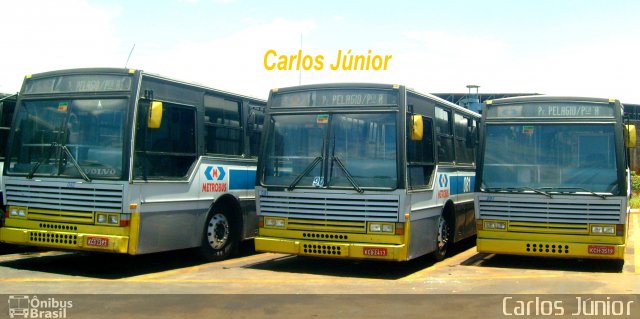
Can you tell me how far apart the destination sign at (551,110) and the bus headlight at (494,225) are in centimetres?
185

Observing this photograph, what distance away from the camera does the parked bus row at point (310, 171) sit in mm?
10555

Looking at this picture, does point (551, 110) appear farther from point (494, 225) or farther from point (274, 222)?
point (274, 222)

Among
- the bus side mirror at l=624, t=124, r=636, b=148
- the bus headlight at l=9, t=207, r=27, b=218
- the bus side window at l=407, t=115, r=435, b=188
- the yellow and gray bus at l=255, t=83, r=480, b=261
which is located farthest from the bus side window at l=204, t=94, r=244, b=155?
the bus side mirror at l=624, t=124, r=636, b=148

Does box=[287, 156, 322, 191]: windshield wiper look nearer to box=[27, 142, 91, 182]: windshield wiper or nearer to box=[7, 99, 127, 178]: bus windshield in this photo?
box=[7, 99, 127, 178]: bus windshield

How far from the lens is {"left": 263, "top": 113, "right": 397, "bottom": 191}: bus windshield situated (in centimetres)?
1073

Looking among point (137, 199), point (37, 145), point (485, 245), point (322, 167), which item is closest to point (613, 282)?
point (485, 245)

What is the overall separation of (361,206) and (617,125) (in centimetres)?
447

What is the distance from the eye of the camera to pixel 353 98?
1105 cm

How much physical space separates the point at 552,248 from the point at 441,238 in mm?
2015

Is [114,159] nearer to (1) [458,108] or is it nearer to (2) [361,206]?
(2) [361,206]

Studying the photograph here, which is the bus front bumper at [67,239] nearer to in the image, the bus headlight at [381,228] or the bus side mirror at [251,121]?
the bus headlight at [381,228]

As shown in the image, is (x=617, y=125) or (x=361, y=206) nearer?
(x=361, y=206)

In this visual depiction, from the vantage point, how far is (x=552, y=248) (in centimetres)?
1154

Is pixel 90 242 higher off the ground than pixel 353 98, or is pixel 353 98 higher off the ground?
pixel 353 98
